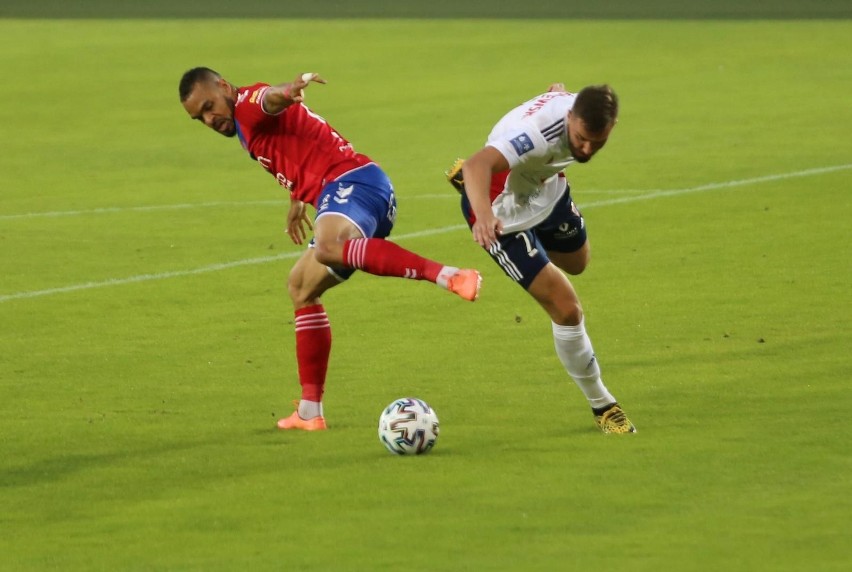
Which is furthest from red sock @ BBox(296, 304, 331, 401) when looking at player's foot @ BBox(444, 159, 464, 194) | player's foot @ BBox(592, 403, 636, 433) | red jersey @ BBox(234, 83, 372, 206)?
player's foot @ BBox(592, 403, 636, 433)

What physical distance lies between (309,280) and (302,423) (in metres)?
0.71

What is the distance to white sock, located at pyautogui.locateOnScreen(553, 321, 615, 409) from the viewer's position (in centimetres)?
850

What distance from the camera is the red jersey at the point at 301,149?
29.7 ft

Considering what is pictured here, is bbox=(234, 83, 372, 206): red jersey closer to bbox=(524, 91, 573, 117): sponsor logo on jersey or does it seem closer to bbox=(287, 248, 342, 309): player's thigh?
bbox=(287, 248, 342, 309): player's thigh

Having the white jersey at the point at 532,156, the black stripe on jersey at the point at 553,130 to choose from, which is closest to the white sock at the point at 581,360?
the white jersey at the point at 532,156

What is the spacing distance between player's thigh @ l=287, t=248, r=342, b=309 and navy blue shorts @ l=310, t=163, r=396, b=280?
0.06m

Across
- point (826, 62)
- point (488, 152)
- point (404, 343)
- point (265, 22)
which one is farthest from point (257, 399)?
point (265, 22)

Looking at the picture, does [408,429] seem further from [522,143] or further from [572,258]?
[572,258]

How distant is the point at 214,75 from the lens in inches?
354

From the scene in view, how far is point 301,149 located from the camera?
359 inches

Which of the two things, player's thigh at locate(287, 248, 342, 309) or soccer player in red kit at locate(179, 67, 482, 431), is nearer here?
soccer player in red kit at locate(179, 67, 482, 431)

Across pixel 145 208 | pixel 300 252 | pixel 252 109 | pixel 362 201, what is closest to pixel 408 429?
pixel 362 201

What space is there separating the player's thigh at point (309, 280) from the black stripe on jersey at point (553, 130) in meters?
1.39

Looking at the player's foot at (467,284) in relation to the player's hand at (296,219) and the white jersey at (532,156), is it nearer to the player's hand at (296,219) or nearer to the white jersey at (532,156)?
the white jersey at (532,156)
